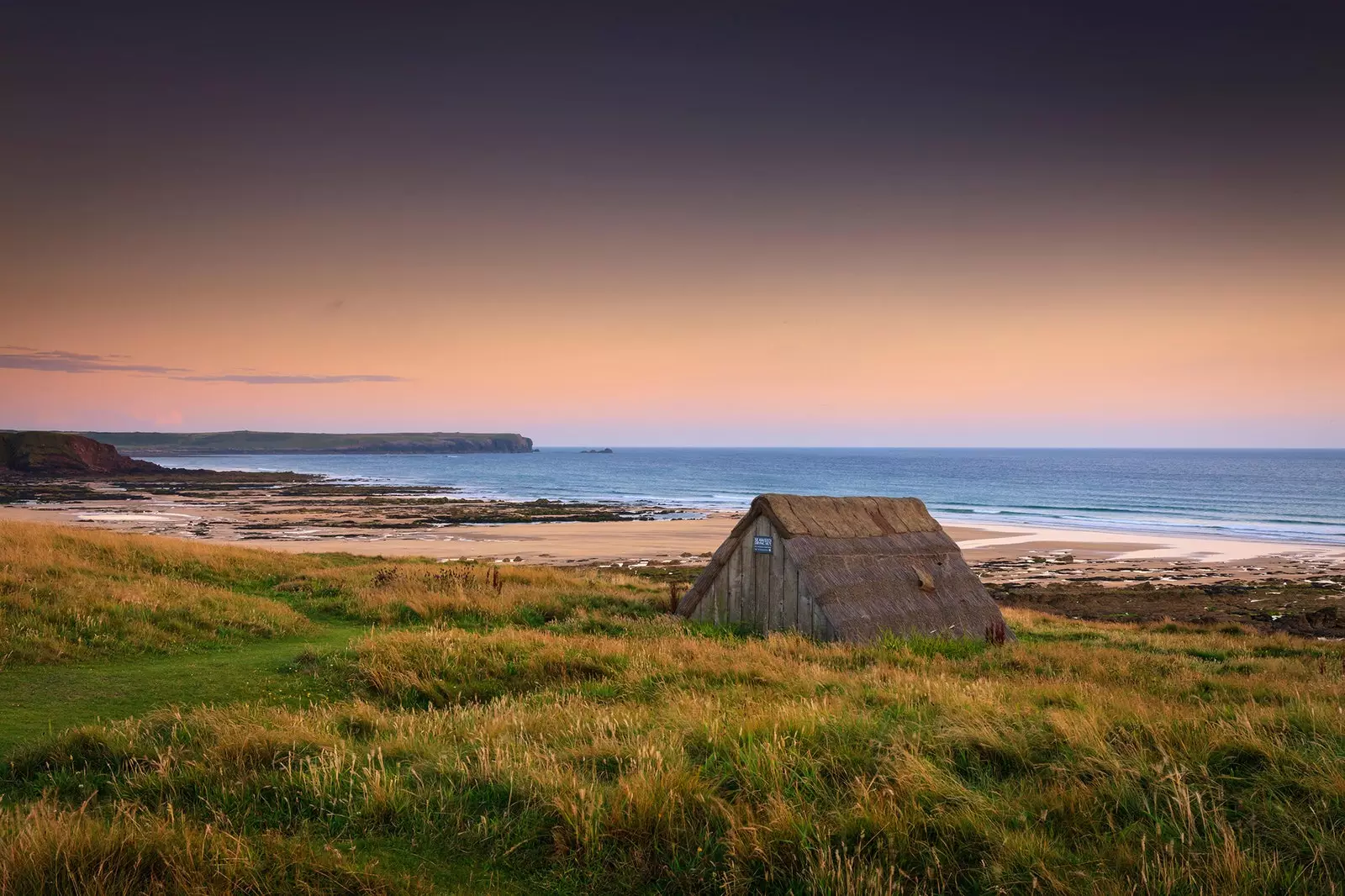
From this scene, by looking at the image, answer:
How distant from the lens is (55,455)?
115 m

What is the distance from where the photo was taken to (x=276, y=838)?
4.86 meters

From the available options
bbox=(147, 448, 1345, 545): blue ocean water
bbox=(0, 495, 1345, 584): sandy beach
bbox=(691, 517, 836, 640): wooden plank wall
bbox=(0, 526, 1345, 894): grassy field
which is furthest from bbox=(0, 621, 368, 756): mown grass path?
bbox=(147, 448, 1345, 545): blue ocean water

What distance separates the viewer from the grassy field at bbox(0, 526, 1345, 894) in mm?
4562

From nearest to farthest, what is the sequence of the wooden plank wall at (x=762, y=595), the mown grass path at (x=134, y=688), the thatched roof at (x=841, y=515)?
the mown grass path at (x=134, y=688), the wooden plank wall at (x=762, y=595), the thatched roof at (x=841, y=515)

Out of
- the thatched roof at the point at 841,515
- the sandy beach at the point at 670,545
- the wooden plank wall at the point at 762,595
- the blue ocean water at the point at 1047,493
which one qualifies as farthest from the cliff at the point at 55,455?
the thatched roof at the point at 841,515

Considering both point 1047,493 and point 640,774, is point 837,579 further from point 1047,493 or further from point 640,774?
point 1047,493

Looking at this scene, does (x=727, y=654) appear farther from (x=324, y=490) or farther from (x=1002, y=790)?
(x=324, y=490)

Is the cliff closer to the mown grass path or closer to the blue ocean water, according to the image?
the blue ocean water

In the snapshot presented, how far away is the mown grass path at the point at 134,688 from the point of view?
27.7ft

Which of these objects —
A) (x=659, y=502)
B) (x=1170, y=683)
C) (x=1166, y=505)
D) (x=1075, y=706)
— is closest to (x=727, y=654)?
(x=1075, y=706)

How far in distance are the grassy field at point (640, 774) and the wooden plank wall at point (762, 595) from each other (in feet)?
10.3

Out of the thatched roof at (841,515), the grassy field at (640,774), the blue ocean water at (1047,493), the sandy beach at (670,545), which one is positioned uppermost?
the thatched roof at (841,515)

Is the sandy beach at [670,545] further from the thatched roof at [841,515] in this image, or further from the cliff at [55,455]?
the cliff at [55,455]

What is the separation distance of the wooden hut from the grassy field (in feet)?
10.8
